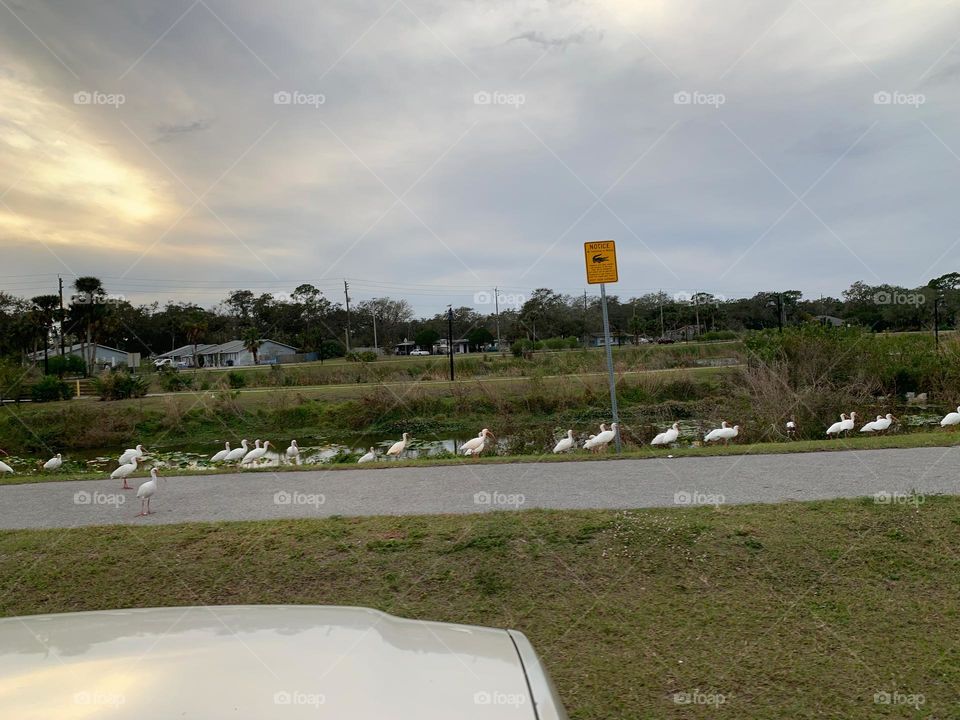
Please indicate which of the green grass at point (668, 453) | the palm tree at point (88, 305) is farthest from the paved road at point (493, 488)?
the palm tree at point (88, 305)

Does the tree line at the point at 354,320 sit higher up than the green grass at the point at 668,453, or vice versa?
the tree line at the point at 354,320

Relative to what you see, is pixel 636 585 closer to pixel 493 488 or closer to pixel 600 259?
pixel 493 488

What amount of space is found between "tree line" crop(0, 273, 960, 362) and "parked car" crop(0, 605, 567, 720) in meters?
52.4

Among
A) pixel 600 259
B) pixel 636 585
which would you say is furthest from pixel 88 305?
pixel 636 585

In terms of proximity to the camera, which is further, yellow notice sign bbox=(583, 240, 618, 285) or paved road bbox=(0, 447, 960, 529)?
yellow notice sign bbox=(583, 240, 618, 285)

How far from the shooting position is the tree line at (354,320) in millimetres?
59969

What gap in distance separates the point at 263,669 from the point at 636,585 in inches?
167

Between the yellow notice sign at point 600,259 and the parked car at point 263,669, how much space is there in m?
9.54

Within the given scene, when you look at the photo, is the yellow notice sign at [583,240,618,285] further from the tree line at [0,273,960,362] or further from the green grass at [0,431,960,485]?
the tree line at [0,273,960,362]

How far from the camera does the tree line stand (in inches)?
2361

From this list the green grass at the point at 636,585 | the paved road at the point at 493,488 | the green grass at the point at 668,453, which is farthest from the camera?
the green grass at the point at 668,453

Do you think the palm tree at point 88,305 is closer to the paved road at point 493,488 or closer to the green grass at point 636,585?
the paved road at point 493,488

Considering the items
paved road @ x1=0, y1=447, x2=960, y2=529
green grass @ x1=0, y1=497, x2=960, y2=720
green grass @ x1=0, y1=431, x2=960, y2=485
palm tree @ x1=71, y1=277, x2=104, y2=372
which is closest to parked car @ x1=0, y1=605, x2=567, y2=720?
green grass @ x1=0, y1=497, x2=960, y2=720

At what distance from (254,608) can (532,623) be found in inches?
123
